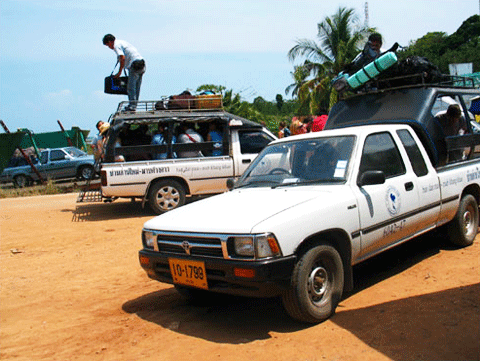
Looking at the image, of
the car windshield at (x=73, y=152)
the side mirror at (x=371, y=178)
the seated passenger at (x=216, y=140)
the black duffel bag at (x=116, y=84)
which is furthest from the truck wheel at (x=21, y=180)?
Answer: the side mirror at (x=371, y=178)

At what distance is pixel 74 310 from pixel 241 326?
178 centimetres

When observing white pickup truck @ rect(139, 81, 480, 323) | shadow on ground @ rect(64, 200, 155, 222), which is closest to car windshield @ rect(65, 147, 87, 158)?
shadow on ground @ rect(64, 200, 155, 222)

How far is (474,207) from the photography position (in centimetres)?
638

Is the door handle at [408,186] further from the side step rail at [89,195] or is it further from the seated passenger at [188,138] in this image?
the side step rail at [89,195]

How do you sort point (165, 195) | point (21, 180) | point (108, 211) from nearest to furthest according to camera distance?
point (165, 195)
point (108, 211)
point (21, 180)

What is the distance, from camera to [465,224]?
623cm

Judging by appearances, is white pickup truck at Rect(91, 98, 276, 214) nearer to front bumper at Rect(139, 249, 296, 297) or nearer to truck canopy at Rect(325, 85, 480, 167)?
truck canopy at Rect(325, 85, 480, 167)

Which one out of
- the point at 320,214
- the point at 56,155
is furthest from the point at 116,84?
the point at 56,155

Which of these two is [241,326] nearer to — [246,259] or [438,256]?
[246,259]

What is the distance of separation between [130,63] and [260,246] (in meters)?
8.52

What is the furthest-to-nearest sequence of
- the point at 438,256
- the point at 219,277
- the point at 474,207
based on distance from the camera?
the point at 474,207
the point at 438,256
the point at 219,277

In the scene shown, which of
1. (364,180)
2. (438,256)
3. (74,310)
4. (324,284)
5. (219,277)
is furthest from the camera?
(438,256)

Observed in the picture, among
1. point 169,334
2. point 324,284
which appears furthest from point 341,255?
point 169,334

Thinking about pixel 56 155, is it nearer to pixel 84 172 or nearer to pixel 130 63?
pixel 84 172
